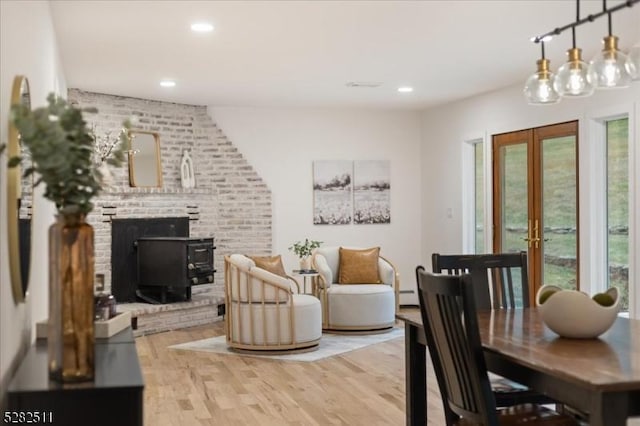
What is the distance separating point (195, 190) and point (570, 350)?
6.89 m

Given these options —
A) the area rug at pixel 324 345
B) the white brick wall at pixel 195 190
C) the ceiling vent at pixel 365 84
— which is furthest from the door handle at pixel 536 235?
the white brick wall at pixel 195 190

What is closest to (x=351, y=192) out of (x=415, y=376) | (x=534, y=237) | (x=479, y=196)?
(x=479, y=196)

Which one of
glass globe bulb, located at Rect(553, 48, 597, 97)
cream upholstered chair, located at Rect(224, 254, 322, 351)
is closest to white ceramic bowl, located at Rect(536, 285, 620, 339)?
glass globe bulb, located at Rect(553, 48, 597, 97)

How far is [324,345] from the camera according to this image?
723 cm

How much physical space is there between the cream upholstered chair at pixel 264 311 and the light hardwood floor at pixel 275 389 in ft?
0.87

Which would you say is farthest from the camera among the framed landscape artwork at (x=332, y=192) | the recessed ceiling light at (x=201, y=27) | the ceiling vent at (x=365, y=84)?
the framed landscape artwork at (x=332, y=192)

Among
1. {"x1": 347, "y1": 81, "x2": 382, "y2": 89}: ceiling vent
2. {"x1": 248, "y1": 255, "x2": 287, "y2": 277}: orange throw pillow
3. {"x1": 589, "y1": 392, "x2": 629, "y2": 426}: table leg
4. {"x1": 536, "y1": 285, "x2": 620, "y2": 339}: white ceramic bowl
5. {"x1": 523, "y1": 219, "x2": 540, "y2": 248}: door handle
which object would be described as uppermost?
{"x1": 347, "y1": 81, "x2": 382, "y2": 89}: ceiling vent

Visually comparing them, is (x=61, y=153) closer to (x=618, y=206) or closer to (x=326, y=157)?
(x=618, y=206)

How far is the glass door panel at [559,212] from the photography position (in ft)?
23.6

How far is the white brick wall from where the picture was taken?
8.39 metres

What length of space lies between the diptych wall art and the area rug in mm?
2215

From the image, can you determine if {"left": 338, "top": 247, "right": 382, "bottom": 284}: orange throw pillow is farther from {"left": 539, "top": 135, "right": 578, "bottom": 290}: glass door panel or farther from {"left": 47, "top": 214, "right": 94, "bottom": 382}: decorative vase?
{"left": 47, "top": 214, "right": 94, "bottom": 382}: decorative vase

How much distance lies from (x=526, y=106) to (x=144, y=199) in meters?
4.25

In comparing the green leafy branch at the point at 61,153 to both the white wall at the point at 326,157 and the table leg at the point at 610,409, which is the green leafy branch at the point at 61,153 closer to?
the table leg at the point at 610,409
